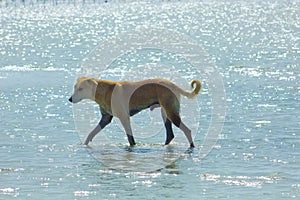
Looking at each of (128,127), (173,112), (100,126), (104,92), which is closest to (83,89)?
(104,92)

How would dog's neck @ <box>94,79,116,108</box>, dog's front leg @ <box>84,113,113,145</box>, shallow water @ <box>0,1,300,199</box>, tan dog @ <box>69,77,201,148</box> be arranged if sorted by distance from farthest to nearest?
dog's front leg @ <box>84,113,113,145</box> → dog's neck @ <box>94,79,116,108</box> → tan dog @ <box>69,77,201,148</box> → shallow water @ <box>0,1,300,199</box>

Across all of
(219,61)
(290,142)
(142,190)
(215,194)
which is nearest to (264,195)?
(215,194)

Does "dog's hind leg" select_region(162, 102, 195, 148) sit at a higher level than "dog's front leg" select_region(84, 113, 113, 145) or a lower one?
higher

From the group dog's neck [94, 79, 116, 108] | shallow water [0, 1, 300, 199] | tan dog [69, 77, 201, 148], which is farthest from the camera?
dog's neck [94, 79, 116, 108]

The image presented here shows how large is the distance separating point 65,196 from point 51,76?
18.3 m

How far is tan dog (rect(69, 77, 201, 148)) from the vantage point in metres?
15.2

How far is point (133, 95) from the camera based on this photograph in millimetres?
15344

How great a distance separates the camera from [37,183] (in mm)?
12523

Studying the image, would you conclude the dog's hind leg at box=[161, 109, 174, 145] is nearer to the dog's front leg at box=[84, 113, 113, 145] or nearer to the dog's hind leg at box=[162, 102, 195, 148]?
the dog's hind leg at box=[162, 102, 195, 148]

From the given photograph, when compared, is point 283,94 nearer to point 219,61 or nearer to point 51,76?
point 51,76

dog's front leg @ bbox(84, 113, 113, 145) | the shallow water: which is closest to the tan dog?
dog's front leg @ bbox(84, 113, 113, 145)

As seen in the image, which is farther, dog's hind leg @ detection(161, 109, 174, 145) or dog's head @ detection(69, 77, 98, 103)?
dog's hind leg @ detection(161, 109, 174, 145)

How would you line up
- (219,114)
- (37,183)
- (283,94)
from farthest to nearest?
(283,94) → (219,114) → (37,183)

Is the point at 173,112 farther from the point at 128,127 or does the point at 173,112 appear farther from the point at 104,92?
the point at 104,92
